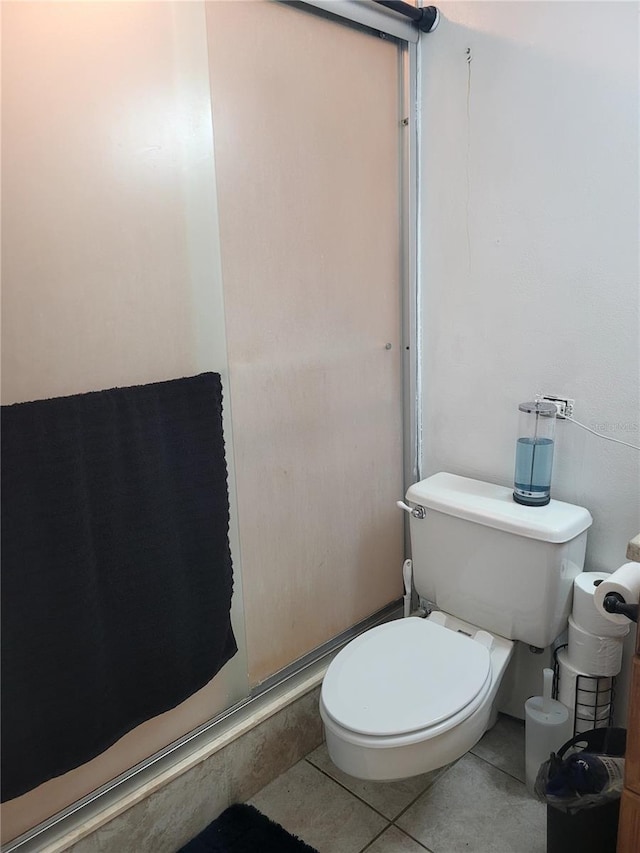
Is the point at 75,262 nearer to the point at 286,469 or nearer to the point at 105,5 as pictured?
the point at 105,5

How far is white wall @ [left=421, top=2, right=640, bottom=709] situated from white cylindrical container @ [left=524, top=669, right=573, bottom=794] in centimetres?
18

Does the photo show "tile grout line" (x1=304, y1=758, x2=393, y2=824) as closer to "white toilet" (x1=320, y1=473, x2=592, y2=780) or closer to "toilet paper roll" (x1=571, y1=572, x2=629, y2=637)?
"white toilet" (x1=320, y1=473, x2=592, y2=780)

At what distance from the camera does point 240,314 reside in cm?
145

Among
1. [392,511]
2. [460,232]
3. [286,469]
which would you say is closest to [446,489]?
[392,511]

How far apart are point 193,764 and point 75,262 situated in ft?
3.86

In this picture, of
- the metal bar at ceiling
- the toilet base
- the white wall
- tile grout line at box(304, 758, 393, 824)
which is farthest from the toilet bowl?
the metal bar at ceiling

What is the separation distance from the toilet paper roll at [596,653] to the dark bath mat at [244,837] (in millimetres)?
805

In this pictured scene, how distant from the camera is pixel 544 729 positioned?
1561 millimetres

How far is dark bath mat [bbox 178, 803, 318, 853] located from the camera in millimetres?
1454

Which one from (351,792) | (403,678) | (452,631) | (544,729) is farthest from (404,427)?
(351,792)

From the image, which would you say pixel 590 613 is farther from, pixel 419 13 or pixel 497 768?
pixel 419 13

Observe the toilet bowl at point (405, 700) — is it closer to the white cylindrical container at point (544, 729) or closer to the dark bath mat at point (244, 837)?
the white cylindrical container at point (544, 729)

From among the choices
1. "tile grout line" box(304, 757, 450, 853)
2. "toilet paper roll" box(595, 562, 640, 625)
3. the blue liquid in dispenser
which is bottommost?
"tile grout line" box(304, 757, 450, 853)

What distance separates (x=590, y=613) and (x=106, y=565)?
115cm
